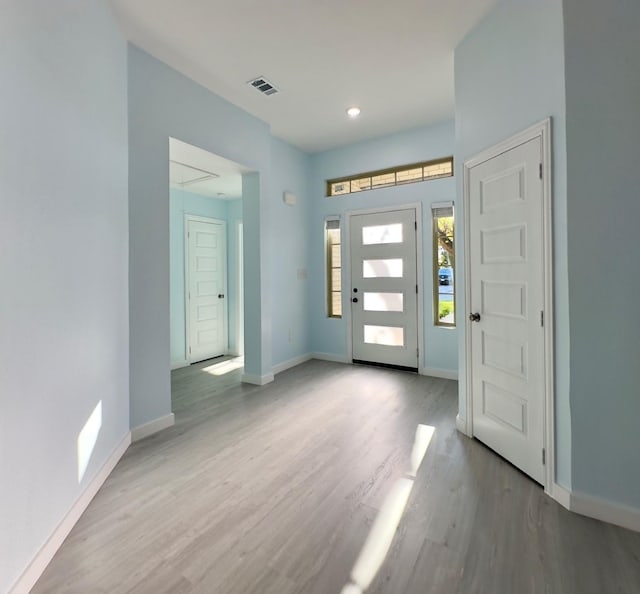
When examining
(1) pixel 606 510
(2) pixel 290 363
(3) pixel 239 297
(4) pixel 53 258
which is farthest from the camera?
(3) pixel 239 297

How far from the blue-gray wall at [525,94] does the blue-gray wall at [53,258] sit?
Answer: 98.2 inches

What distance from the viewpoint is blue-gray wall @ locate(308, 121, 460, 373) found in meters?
4.12

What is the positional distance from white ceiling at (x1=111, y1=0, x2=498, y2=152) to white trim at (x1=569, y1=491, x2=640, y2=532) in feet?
10.1

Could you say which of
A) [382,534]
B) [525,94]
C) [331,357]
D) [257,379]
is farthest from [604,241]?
[331,357]

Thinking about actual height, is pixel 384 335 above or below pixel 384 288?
below

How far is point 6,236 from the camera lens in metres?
1.24

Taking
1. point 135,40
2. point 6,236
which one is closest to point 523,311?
point 6,236

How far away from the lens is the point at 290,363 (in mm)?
4719

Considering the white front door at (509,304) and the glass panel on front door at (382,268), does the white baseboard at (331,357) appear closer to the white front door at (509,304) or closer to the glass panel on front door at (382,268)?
the glass panel on front door at (382,268)

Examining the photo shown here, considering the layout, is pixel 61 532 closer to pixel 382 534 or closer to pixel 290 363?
pixel 382 534

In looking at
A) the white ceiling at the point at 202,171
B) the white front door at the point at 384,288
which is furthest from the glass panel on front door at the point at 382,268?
the white ceiling at the point at 202,171

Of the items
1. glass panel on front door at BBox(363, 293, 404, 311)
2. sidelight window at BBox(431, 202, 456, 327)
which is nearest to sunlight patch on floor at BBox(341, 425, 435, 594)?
sidelight window at BBox(431, 202, 456, 327)

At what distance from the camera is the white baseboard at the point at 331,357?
16.1ft

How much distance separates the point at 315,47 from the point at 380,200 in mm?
2188
